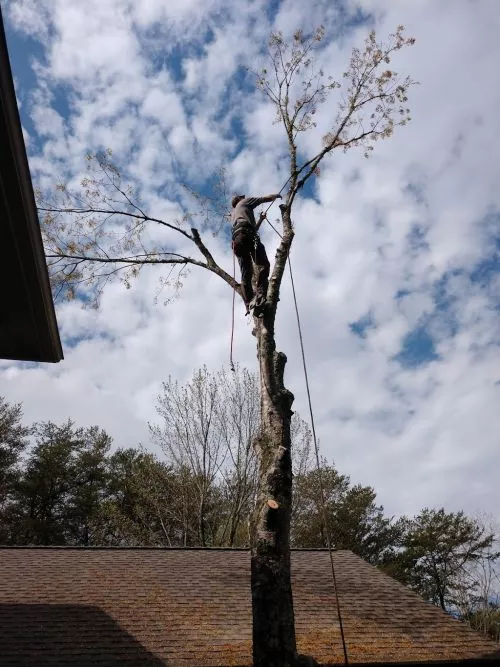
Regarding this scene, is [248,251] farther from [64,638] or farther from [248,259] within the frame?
[64,638]

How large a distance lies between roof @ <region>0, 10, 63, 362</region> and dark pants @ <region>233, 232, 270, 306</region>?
2.16 metres

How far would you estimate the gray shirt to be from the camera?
6172 mm

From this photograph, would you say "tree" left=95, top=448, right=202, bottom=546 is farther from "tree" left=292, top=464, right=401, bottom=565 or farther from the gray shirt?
the gray shirt

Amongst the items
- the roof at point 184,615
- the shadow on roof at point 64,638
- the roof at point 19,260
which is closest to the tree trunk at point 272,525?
the roof at point 19,260

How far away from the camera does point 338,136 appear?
7645 millimetres

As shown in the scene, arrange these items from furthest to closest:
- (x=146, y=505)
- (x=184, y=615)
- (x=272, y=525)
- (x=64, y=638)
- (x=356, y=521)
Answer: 1. (x=356, y=521)
2. (x=146, y=505)
3. (x=184, y=615)
4. (x=64, y=638)
5. (x=272, y=525)

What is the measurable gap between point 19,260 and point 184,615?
6101mm

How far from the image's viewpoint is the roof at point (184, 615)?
22.8 ft

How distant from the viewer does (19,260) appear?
4.69 m

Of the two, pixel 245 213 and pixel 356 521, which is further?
pixel 356 521

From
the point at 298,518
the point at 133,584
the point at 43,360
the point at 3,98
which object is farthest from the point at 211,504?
the point at 3,98

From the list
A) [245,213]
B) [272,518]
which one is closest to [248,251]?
[245,213]

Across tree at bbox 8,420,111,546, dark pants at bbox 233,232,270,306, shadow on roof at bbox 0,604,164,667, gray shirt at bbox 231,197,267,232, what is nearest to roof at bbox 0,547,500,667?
shadow on roof at bbox 0,604,164,667

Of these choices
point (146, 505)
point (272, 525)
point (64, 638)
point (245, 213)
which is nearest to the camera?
point (272, 525)
